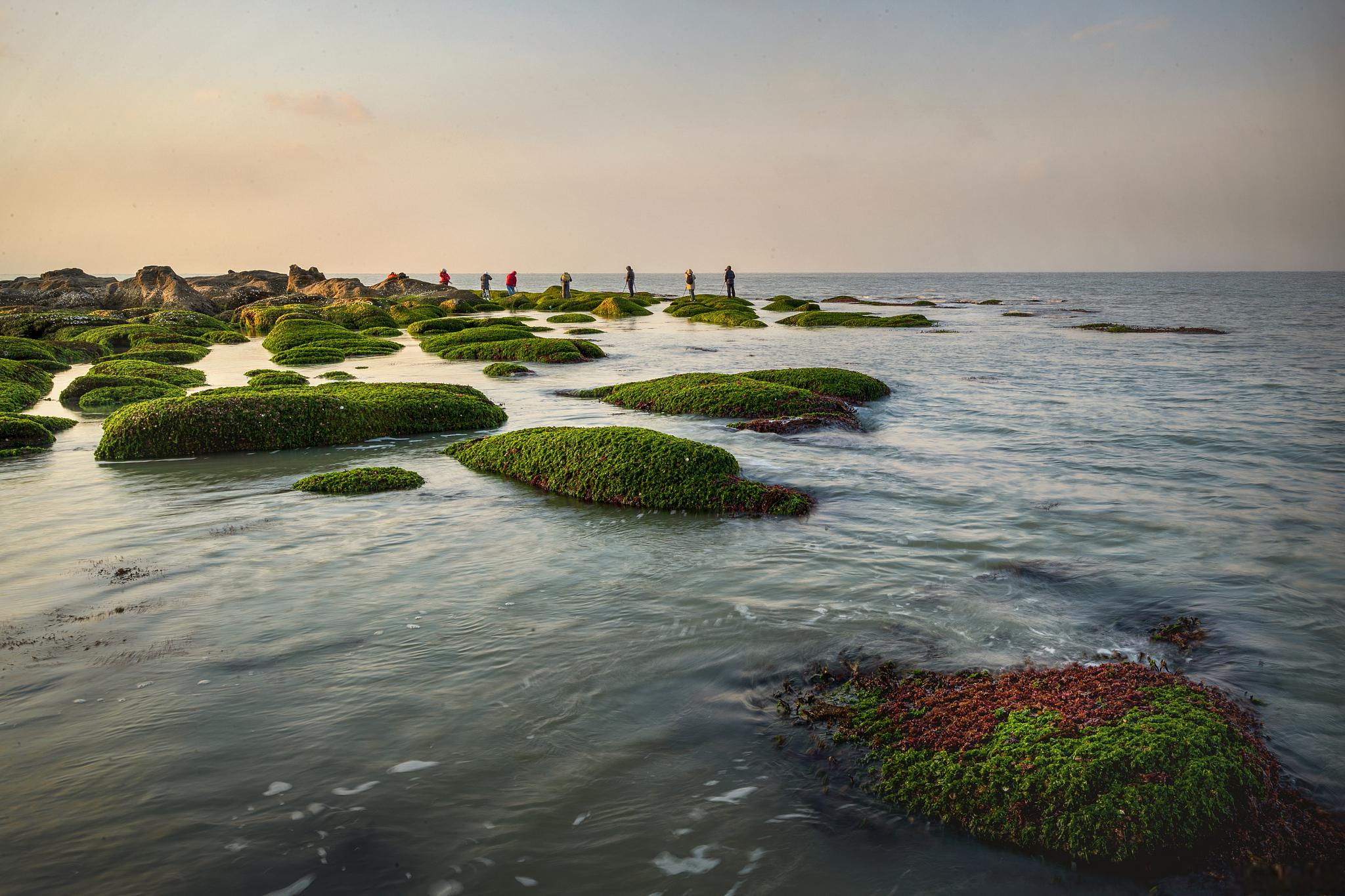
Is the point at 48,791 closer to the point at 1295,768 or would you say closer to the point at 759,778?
the point at 759,778

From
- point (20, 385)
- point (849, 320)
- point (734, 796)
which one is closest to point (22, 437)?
point (20, 385)

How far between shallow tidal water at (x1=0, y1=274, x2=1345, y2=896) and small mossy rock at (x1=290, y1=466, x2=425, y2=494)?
320 millimetres

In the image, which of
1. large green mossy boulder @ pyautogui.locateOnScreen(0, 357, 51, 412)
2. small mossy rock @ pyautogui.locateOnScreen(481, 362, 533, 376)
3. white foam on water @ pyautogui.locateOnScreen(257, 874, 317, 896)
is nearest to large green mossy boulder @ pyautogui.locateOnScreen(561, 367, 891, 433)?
small mossy rock @ pyautogui.locateOnScreen(481, 362, 533, 376)

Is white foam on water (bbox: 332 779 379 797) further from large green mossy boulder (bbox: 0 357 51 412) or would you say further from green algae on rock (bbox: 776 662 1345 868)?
large green mossy boulder (bbox: 0 357 51 412)

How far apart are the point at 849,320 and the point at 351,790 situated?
4855 cm

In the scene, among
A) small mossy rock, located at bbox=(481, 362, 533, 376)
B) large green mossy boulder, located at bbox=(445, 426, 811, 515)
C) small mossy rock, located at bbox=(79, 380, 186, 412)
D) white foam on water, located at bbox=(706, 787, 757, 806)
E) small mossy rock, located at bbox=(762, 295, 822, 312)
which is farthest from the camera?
small mossy rock, located at bbox=(762, 295, 822, 312)

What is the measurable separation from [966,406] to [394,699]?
666 inches

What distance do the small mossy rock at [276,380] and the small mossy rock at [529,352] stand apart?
8.39 metres

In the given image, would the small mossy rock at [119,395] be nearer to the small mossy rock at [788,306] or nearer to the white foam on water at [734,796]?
the white foam on water at [734,796]

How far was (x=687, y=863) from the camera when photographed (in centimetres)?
414

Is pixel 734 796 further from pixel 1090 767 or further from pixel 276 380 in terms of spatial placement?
pixel 276 380

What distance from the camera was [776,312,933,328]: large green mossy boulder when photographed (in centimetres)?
4931

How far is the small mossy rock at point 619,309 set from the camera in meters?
57.4

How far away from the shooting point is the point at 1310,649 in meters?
6.49
